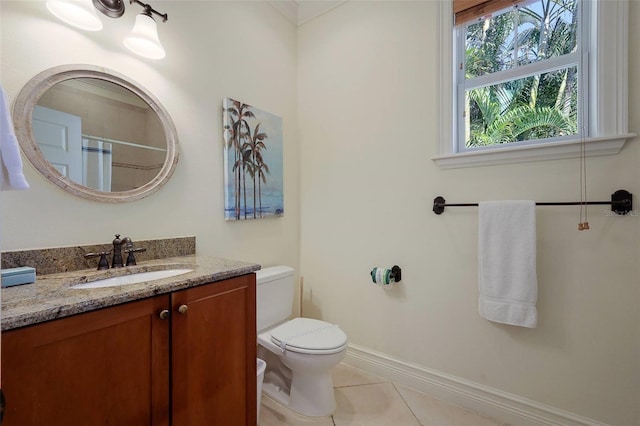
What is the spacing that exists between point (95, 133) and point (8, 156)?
0.73 m

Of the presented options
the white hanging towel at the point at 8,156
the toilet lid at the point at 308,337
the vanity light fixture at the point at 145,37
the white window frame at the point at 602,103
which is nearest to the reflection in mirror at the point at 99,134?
the vanity light fixture at the point at 145,37

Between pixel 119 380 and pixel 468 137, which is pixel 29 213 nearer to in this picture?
pixel 119 380

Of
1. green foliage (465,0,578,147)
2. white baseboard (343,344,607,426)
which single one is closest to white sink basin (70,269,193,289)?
white baseboard (343,344,607,426)

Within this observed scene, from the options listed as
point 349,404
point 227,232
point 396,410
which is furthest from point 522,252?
point 227,232

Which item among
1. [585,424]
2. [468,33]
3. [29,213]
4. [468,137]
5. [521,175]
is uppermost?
[468,33]

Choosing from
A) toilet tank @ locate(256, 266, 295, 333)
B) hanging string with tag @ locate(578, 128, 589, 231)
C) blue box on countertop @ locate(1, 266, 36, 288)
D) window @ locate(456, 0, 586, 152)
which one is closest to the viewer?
blue box on countertop @ locate(1, 266, 36, 288)

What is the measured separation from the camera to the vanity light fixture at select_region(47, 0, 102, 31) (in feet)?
3.77

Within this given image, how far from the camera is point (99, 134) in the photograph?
1.32m

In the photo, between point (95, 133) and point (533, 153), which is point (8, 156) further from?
point (533, 153)

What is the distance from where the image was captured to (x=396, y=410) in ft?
5.35

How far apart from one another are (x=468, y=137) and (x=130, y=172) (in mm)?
1889

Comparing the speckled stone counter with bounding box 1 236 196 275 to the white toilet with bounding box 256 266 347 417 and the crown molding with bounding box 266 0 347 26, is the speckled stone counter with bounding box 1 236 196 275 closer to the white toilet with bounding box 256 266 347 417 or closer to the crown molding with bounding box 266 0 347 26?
the white toilet with bounding box 256 266 347 417

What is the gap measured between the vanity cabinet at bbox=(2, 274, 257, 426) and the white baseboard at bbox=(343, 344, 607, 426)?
98 centimetres

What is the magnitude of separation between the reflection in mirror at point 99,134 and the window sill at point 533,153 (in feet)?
5.31
